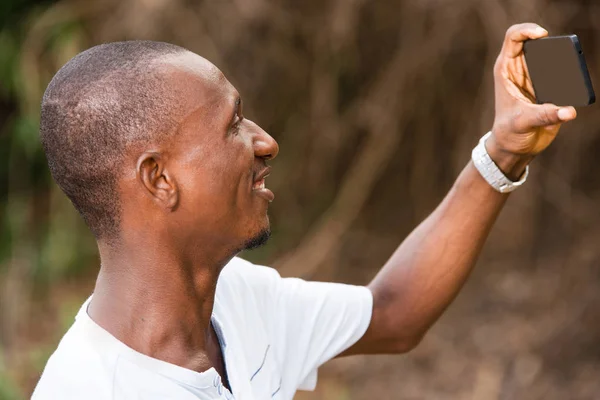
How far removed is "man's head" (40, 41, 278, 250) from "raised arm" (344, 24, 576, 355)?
0.43 m

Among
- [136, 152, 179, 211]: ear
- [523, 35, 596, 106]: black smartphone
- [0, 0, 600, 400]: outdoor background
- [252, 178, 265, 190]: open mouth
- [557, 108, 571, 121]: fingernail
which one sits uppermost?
[523, 35, 596, 106]: black smartphone

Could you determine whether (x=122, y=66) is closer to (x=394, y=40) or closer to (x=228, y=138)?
(x=228, y=138)

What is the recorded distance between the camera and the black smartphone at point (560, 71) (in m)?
1.56

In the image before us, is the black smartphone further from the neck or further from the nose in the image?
the neck

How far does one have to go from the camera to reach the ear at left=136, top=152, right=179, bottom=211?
1.47 meters

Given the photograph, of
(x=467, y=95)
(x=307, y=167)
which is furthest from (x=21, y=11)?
(x=467, y=95)

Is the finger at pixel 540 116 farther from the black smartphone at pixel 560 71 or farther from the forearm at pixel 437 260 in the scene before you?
the forearm at pixel 437 260

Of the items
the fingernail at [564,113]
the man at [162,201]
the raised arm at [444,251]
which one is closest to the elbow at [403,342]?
the raised arm at [444,251]

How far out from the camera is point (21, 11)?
4711 mm

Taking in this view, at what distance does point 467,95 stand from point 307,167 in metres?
0.85

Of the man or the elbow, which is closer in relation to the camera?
the man

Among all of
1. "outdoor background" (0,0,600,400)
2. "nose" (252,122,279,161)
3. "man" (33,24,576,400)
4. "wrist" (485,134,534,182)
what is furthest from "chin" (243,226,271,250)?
"outdoor background" (0,0,600,400)

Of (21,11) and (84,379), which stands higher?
(21,11)

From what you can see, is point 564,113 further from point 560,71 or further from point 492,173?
point 492,173
